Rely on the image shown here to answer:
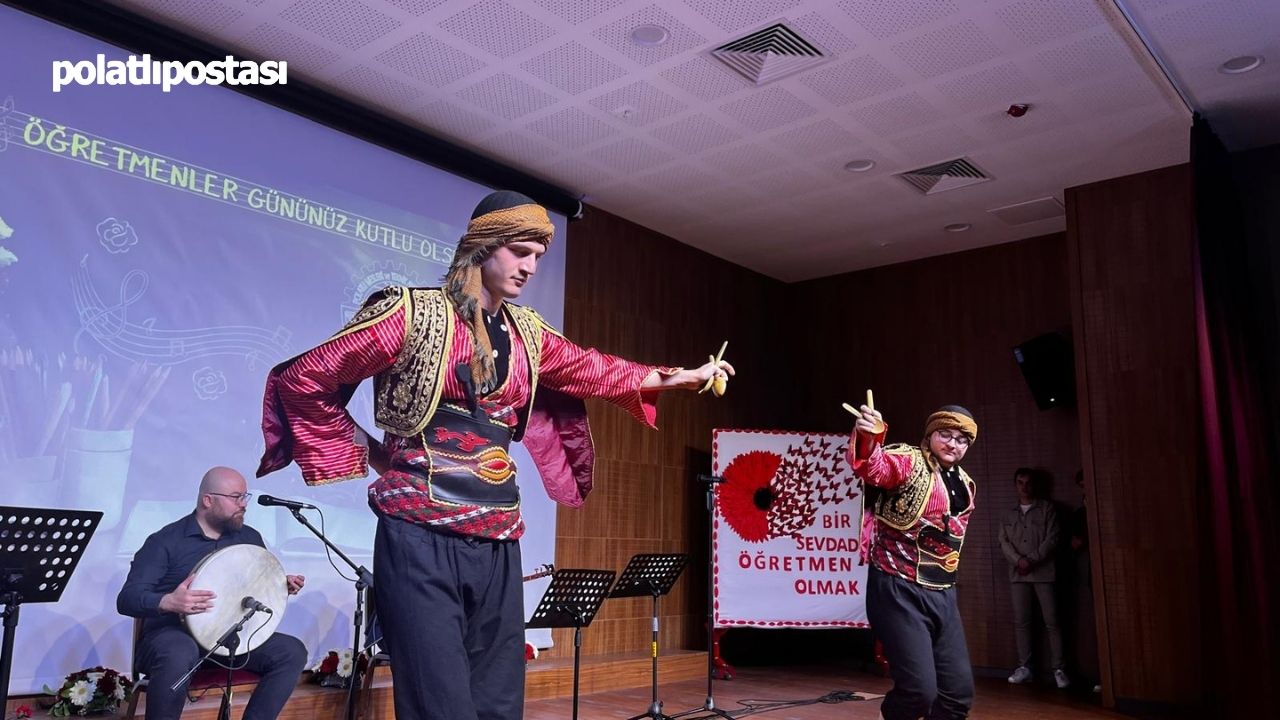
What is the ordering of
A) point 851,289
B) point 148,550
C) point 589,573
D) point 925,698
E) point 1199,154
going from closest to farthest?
1. point 925,698
2. point 148,550
3. point 589,573
4. point 1199,154
5. point 851,289

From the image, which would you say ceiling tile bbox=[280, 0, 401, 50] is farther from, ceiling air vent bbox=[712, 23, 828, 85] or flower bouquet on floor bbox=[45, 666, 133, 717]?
flower bouquet on floor bbox=[45, 666, 133, 717]

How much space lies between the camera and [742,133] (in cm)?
630

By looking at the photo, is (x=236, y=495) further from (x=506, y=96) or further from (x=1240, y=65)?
(x=1240, y=65)

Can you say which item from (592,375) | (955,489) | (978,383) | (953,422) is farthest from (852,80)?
(592,375)

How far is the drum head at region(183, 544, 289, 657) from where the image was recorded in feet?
13.1

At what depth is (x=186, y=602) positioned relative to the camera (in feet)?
12.9

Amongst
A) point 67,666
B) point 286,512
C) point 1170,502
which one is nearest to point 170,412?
point 286,512

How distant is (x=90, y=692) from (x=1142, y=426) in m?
6.18

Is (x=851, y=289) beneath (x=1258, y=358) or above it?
above

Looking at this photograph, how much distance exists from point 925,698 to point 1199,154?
390 centimetres

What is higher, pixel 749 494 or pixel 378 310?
pixel 378 310

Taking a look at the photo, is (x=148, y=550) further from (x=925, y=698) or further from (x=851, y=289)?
(x=851, y=289)

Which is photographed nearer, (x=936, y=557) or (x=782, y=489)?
(x=936, y=557)

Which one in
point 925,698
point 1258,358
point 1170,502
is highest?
point 1258,358
